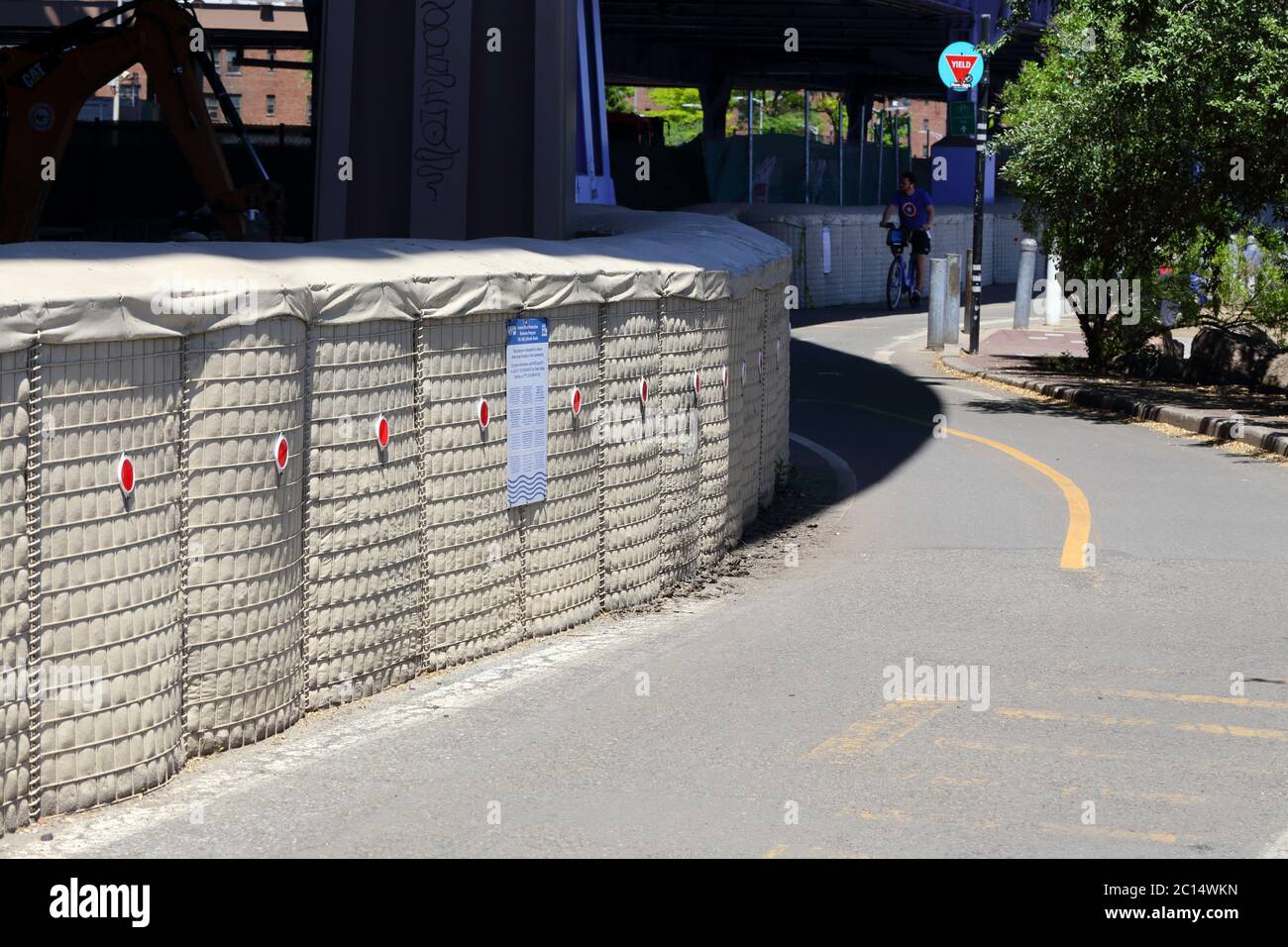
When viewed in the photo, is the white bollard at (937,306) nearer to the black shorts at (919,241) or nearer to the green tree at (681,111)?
the black shorts at (919,241)

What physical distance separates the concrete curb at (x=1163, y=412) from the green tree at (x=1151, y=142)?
171 centimetres

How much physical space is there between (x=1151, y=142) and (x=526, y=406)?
40.5ft

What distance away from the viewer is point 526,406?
29.0 ft

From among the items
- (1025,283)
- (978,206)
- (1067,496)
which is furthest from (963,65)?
(1067,496)

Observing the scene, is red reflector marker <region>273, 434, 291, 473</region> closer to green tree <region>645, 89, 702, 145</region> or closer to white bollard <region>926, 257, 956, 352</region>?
white bollard <region>926, 257, 956, 352</region>

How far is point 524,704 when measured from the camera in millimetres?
7785

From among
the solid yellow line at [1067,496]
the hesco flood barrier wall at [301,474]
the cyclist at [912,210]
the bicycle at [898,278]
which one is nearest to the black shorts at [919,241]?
the cyclist at [912,210]

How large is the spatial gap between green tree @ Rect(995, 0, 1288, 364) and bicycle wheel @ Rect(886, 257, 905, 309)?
7844 millimetres

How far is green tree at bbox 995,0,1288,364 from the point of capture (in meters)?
17.2

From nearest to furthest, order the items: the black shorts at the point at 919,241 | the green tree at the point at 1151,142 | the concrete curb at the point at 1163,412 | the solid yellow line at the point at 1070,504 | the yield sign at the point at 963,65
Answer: the solid yellow line at the point at 1070,504 → the concrete curb at the point at 1163,412 → the green tree at the point at 1151,142 → the yield sign at the point at 963,65 → the black shorts at the point at 919,241

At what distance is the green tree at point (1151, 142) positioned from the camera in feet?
56.3
